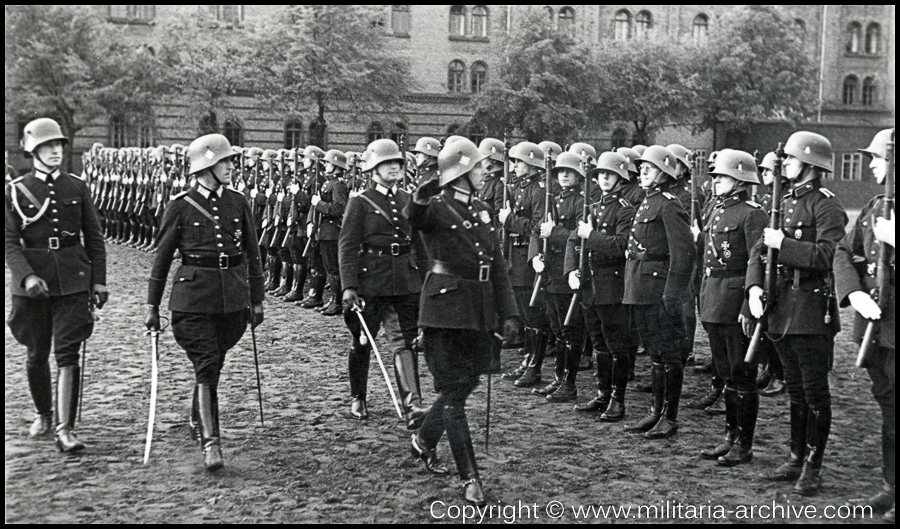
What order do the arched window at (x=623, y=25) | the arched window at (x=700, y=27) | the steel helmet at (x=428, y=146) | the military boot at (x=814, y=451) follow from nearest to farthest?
the military boot at (x=814, y=451)
the steel helmet at (x=428, y=146)
the arched window at (x=623, y=25)
the arched window at (x=700, y=27)

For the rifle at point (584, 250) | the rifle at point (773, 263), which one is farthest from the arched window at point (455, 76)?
the rifle at point (773, 263)

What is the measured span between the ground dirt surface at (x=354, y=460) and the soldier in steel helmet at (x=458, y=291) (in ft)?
1.91

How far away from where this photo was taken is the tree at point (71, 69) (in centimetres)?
3144

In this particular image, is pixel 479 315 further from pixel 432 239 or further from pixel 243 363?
pixel 243 363

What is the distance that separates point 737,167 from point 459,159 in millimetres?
2224

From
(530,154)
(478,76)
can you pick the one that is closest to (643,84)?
(478,76)

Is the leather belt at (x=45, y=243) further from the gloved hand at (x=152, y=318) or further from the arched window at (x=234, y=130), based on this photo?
the arched window at (x=234, y=130)

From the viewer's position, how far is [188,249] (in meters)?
6.99

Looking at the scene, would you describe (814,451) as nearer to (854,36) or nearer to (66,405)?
(66,405)

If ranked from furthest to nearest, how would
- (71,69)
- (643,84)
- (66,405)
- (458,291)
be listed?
1. (643,84)
2. (71,69)
3. (66,405)
4. (458,291)

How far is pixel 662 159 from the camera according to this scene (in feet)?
26.2

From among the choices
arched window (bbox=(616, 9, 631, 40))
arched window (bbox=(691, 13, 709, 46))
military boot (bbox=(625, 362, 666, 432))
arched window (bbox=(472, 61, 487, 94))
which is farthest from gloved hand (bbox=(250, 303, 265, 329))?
arched window (bbox=(691, 13, 709, 46))

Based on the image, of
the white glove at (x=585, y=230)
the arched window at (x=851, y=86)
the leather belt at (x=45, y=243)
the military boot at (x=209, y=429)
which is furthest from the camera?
the arched window at (x=851, y=86)

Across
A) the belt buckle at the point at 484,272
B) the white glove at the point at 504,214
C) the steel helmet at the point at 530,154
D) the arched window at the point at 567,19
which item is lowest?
the belt buckle at the point at 484,272
